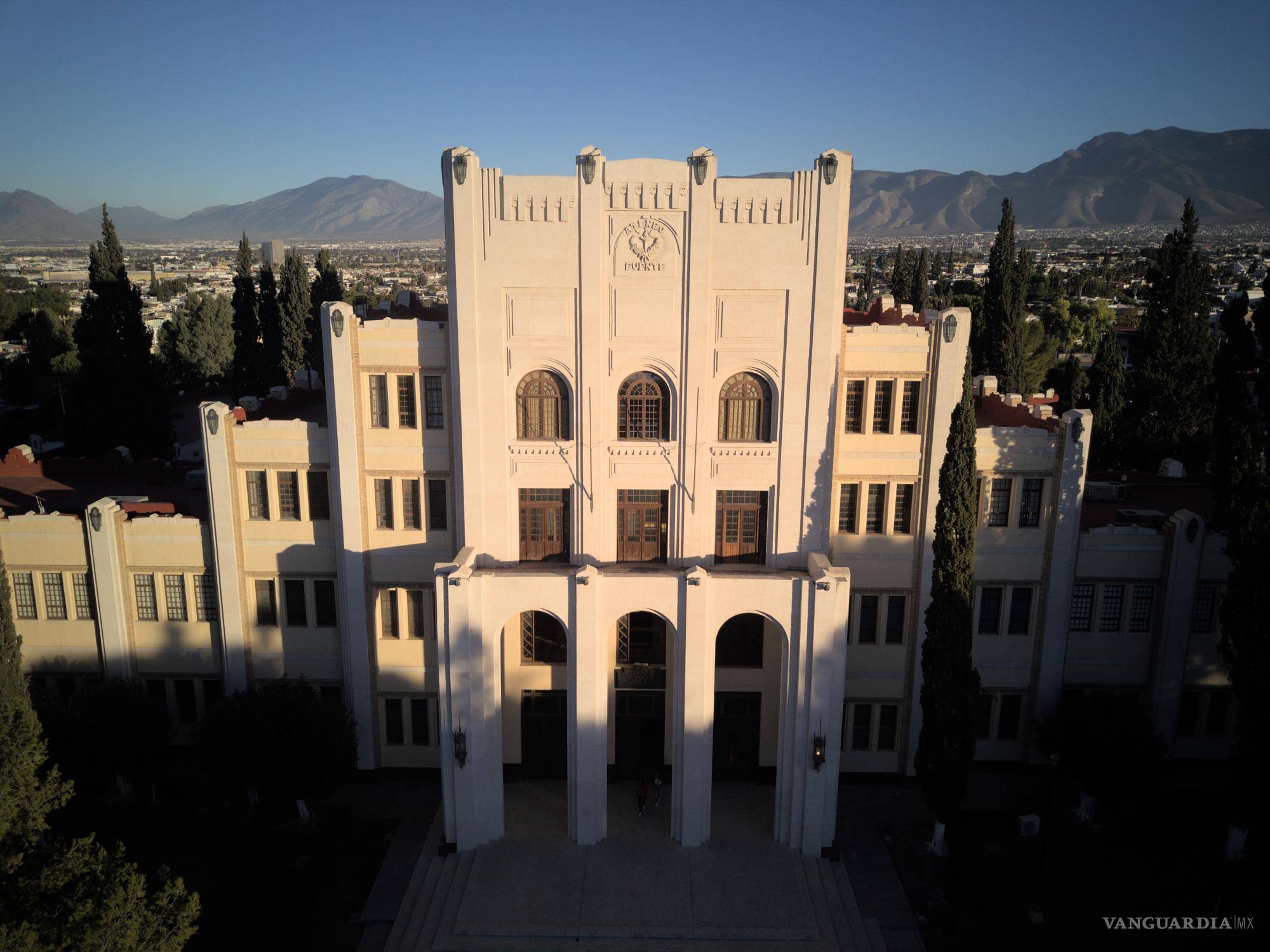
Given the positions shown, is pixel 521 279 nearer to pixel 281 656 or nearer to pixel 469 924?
pixel 281 656

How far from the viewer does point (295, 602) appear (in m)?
32.2

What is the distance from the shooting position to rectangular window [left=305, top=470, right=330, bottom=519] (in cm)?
3139

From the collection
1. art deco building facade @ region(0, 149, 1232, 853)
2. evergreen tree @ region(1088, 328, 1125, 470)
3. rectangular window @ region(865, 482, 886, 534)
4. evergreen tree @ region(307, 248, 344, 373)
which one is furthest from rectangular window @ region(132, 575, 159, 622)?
evergreen tree @ region(1088, 328, 1125, 470)

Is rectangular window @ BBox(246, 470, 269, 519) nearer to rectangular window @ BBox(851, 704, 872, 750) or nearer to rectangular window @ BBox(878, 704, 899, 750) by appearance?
rectangular window @ BBox(851, 704, 872, 750)

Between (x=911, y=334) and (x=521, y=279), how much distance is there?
1292 centimetres

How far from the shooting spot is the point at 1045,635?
103 ft

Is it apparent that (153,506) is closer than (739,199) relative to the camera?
No

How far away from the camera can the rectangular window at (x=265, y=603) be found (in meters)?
32.2

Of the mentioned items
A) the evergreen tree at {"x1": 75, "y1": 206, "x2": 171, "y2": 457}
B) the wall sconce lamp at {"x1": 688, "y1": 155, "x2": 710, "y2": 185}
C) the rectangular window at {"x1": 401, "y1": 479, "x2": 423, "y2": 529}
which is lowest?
the rectangular window at {"x1": 401, "y1": 479, "x2": 423, "y2": 529}

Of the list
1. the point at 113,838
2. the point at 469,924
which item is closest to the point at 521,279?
the point at 469,924

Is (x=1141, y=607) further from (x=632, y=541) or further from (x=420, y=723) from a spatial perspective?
(x=420, y=723)

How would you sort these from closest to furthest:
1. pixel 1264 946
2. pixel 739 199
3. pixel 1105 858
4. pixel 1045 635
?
pixel 1264 946 < pixel 739 199 < pixel 1105 858 < pixel 1045 635

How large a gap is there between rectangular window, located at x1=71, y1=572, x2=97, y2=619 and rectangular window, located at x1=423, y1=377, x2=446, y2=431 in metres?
13.8

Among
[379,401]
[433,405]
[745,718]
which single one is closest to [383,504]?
[379,401]
